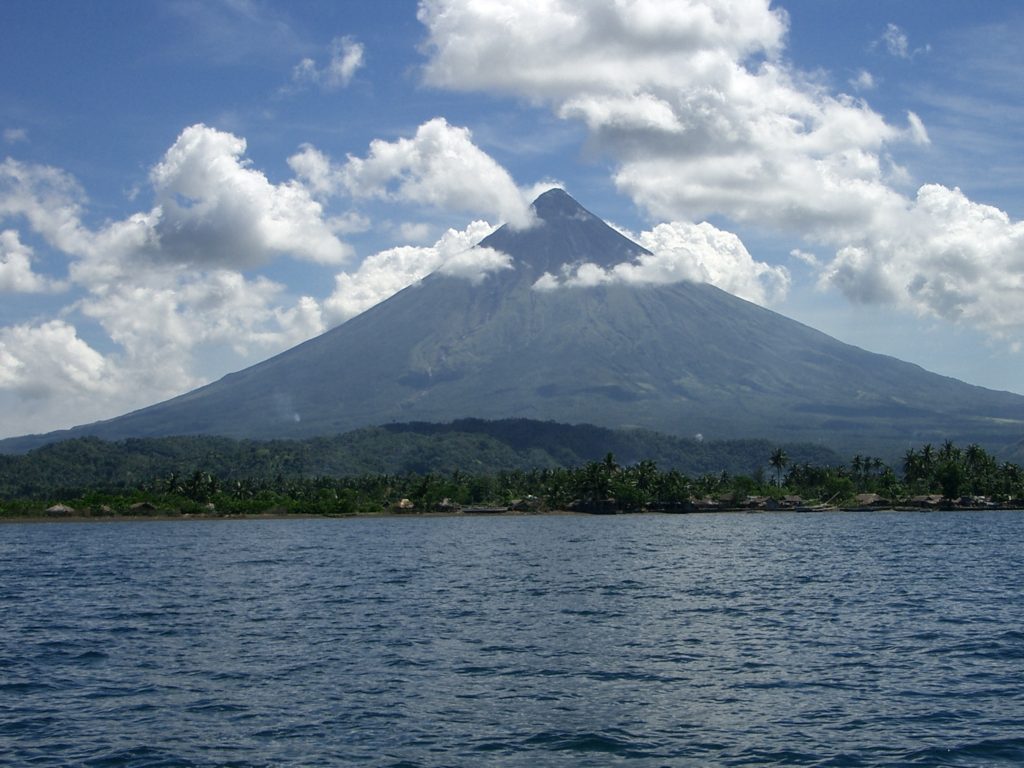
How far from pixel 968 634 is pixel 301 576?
109 ft

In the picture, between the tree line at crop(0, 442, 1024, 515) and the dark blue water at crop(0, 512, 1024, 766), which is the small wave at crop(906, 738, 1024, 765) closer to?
the dark blue water at crop(0, 512, 1024, 766)

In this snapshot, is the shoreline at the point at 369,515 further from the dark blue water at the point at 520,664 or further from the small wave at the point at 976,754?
the small wave at the point at 976,754

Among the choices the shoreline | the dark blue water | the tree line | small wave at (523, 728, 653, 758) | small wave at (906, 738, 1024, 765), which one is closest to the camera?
small wave at (906, 738, 1024, 765)

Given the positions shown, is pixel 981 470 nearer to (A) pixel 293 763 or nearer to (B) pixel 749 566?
(B) pixel 749 566

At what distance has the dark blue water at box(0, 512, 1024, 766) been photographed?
67.4 ft

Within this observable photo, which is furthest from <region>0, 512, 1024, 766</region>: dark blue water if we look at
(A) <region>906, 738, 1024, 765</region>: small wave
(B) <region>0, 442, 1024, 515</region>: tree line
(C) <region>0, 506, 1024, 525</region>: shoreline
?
(B) <region>0, 442, 1024, 515</region>: tree line

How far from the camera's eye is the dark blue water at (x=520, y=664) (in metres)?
20.5

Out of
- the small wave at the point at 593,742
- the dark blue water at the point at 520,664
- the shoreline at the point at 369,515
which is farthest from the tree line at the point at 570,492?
the small wave at the point at 593,742

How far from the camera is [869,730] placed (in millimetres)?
21219

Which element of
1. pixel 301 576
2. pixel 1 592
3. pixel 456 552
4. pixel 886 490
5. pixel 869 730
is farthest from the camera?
pixel 886 490

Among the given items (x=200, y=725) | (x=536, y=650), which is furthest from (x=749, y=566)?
(x=200, y=725)

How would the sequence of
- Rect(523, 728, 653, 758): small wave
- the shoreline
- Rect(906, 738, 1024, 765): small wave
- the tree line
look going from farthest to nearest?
the tree line < the shoreline < Rect(523, 728, 653, 758): small wave < Rect(906, 738, 1024, 765): small wave

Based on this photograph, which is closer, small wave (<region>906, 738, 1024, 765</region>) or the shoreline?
small wave (<region>906, 738, 1024, 765</region>)

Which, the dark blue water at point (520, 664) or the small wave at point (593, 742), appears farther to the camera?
the dark blue water at point (520, 664)
